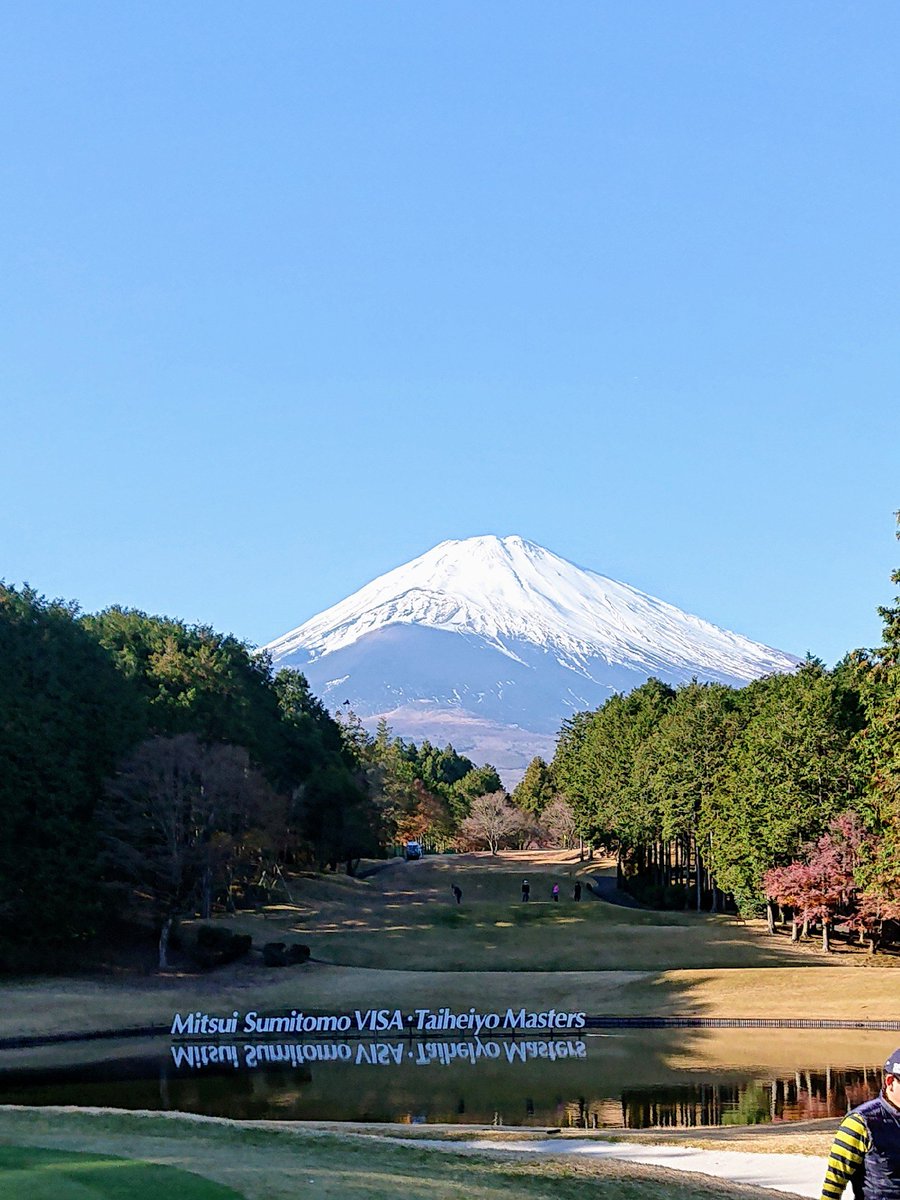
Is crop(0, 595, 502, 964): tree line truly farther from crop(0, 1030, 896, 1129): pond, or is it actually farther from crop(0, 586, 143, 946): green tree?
crop(0, 1030, 896, 1129): pond

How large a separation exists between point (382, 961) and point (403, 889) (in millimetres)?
28187

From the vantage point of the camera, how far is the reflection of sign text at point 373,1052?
3862 centimetres

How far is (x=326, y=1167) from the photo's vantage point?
1755 centimetres

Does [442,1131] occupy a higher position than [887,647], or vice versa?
[887,647]

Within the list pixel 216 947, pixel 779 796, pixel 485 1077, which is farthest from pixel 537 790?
pixel 485 1077

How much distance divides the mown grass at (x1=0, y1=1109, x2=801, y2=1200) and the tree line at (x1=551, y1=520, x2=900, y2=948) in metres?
20.3

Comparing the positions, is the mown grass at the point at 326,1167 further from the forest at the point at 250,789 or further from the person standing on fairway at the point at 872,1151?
the forest at the point at 250,789

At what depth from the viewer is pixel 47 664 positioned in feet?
181

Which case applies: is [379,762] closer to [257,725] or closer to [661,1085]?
[257,725]

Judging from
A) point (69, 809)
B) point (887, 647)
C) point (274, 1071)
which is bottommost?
point (274, 1071)

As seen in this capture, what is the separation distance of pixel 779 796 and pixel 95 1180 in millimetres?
50633

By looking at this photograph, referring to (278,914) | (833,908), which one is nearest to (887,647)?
(833,908)

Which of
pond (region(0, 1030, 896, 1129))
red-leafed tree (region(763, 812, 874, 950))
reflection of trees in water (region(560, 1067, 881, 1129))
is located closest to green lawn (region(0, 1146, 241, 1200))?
pond (region(0, 1030, 896, 1129))

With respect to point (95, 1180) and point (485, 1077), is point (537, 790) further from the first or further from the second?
A: point (95, 1180)
